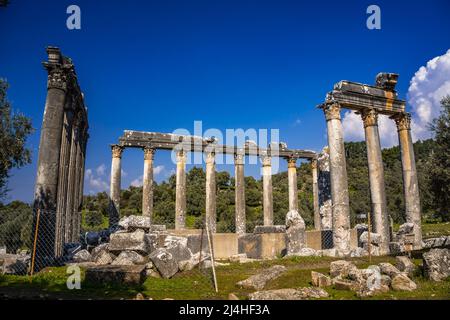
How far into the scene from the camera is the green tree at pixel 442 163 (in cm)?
2198

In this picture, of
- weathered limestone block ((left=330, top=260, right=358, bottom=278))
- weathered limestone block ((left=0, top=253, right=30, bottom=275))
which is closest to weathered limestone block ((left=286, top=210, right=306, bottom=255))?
weathered limestone block ((left=330, top=260, right=358, bottom=278))

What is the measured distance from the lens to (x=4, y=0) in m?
9.84

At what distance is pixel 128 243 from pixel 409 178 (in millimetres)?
16698

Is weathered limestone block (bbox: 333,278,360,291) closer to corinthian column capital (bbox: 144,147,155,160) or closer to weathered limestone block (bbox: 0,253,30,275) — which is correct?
weathered limestone block (bbox: 0,253,30,275)

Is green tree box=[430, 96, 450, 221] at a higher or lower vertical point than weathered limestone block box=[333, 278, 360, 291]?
higher

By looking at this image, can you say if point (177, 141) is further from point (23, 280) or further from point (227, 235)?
point (23, 280)

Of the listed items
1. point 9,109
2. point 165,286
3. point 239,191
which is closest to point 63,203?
point 9,109

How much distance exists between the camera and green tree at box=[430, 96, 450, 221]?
72.1ft

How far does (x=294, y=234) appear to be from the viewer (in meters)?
18.0

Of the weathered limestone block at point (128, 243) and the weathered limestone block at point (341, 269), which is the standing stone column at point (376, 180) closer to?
the weathered limestone block at point (341, 269)

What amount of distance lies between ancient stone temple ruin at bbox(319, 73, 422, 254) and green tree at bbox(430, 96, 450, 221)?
2.43 meters

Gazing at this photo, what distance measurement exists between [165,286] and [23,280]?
4660mm

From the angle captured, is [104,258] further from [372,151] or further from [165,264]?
[372,151]

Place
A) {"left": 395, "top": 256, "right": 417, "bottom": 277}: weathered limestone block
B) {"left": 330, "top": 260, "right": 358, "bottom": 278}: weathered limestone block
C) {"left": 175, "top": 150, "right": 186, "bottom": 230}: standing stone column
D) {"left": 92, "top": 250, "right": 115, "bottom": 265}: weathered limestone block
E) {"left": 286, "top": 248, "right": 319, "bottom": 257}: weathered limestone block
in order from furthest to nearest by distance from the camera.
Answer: {"left": 175, "top": 150, "right": 186, "bottom": 230}: standing stone column → {"left": 286, "top": 248, "right": 319, "bottom": 257}: weathered limestone block → {"left": 92, "top": 250, "right": 115, "bottom": 265}: weathered limestone block → {"left": 395, "top": 256, "right": 417, "bottom": 277}: weathered limestone block → {"left": 330, "top": 260, "right": 358, "bottom": 278}: weathered limestone block
